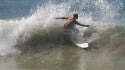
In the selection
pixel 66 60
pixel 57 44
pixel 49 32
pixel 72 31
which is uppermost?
pixel 72 31

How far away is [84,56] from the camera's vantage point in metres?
13.2

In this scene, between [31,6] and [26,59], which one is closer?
[26,59]

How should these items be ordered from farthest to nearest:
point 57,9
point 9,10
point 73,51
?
1. point 9,10
2. point 57,9
3. point 73,51

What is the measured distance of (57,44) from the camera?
14.8 metres

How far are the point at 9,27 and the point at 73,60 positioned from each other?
4.59 metres

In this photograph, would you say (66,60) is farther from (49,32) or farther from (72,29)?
(49,32)

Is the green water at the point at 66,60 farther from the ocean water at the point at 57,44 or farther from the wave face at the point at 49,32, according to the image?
the wave face at the point at 49,32

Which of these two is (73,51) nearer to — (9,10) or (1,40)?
Answer: (1,40)

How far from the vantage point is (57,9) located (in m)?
17.5

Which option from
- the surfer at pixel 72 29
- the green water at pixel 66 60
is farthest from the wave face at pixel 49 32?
the green water at pixel 66 60

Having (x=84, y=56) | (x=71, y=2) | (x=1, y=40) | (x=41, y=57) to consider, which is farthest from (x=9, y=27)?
(x=71, y=2)

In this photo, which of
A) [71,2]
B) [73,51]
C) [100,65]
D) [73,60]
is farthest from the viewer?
[71,2]

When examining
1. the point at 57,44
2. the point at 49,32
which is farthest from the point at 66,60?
the point at 49,32

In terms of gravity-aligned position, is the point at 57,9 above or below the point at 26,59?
above
